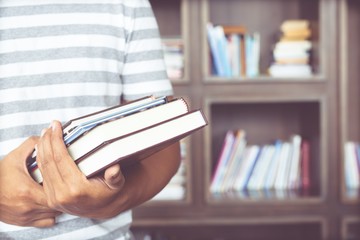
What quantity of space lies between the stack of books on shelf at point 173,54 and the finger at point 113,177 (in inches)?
71.4

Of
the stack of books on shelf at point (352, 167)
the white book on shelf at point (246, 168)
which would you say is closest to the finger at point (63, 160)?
the white book on shelf at point (246, 168)

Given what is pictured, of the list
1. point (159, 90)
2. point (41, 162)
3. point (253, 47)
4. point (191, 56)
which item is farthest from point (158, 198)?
point (41, 162)

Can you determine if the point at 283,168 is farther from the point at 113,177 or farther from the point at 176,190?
the point at 113,177

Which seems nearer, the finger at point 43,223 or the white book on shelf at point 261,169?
the finger at point 43,223

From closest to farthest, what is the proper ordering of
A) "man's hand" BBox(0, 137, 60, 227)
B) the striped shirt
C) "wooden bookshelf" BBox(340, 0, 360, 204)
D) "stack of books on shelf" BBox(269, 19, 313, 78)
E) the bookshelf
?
"man's hand" BBox(0, 137, 60, 227) < the striped shirt < the bookshelf < "stack of books on shelf" BBox(269, 19, 313, 78) < "wooden bookshelf" BBox(340, 0, 360, 204)

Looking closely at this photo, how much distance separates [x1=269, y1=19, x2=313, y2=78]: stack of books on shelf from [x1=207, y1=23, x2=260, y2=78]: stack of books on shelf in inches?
3.8

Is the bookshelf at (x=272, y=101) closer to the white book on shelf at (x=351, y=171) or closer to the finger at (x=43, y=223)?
the white book on shelf at (x=351, y=171)

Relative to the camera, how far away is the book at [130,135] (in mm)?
663

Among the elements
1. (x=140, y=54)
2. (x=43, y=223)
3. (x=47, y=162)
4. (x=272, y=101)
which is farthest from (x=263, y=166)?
(x=47, y=162)

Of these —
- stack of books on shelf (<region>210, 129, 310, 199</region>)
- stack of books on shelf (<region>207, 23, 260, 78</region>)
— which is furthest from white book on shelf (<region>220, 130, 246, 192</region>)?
stack of books on shelf (<region>207, 23, 260, 78</region>)

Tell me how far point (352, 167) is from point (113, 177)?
216 cm

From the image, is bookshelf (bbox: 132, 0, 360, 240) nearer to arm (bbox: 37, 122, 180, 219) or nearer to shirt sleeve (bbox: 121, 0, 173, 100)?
shirt sleeve (bbox: 121, 0, 173, 100)

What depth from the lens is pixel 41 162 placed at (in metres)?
0.71

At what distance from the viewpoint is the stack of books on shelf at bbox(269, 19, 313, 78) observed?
2553mm
